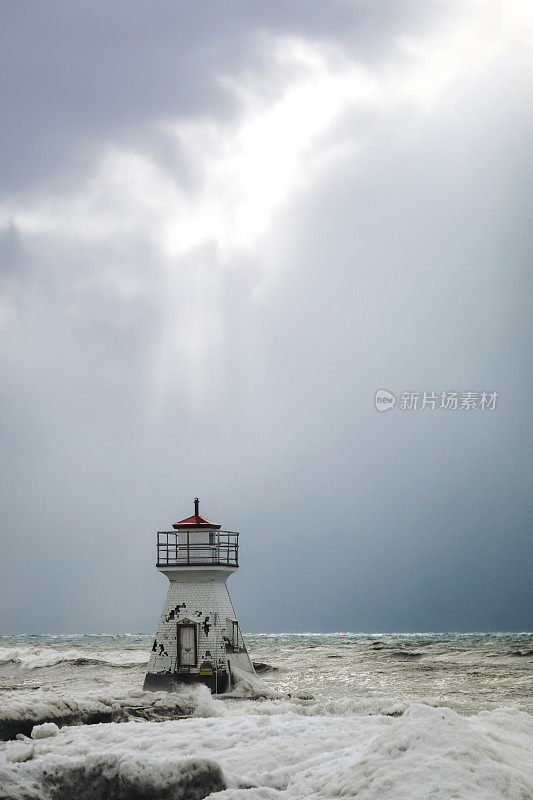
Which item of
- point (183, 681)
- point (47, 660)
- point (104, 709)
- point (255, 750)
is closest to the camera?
point (255, 750)

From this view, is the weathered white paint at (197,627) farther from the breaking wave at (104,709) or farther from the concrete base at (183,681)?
the breaking wave at (104,709)

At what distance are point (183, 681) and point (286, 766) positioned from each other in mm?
9787

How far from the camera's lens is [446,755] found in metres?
10.4

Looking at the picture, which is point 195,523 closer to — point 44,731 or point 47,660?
point 44,731

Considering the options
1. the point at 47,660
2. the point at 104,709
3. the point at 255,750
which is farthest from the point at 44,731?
the point at 47,660

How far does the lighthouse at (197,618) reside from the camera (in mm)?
20953

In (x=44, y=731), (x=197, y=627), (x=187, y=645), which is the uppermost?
(x=197, y=627)

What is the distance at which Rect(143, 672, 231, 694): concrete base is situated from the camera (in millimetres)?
20641

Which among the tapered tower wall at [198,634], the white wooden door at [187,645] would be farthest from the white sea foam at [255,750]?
the white wooden door at [187,645]

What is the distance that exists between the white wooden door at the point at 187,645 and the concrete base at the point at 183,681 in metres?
0.31

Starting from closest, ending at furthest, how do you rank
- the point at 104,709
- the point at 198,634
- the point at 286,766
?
the point at 286,766
the point at 104,709
the point at 198,634

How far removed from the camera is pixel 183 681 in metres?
20.8

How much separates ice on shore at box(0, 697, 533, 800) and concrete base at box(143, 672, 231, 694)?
24.0 ft

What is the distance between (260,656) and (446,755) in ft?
158
